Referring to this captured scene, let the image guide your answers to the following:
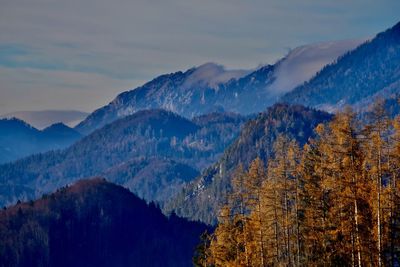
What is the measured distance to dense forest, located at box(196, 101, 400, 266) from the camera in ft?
163

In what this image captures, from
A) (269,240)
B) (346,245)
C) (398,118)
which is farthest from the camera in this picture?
(269,240)

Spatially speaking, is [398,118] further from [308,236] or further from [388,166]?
[308,236]

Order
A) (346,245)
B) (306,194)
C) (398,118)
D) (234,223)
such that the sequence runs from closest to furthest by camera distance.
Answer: (398,118), (346,245), (306,194), (234,223)

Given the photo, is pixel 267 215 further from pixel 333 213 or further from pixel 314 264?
pixel 333 213

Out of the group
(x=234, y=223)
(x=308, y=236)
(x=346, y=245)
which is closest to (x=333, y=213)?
(x=346, y=245)

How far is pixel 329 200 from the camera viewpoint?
201 feet

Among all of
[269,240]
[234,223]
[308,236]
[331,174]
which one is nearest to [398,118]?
[331,174]

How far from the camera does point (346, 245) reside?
56062mm

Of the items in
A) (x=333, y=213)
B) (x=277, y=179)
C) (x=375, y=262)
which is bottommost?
(x=375, y=262)

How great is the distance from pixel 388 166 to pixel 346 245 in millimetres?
9816

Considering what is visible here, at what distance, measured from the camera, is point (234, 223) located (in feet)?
256

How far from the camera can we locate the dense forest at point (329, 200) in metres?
49.8

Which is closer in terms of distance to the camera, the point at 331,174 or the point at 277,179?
the point at 331,174

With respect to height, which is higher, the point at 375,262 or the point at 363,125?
the point at 363,125
